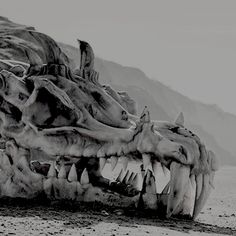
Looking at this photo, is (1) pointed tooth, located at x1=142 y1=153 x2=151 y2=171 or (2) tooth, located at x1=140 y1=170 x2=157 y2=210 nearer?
(1) pointed tooth, located at x1=142 y1=153 x2=151 y2=171

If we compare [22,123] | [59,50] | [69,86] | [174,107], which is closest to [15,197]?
[22,123]

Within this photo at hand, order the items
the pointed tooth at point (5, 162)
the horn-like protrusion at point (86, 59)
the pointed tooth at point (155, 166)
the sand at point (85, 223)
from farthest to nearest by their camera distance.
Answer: the horn-like protrusion at point (86, 59), the pointed tooth at point (5, 162), the pointed tooth at point (155, 166), the sand at point (85, 223)

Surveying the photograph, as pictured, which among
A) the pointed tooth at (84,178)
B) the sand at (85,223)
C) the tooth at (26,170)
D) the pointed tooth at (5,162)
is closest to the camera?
the sand at (85,223)

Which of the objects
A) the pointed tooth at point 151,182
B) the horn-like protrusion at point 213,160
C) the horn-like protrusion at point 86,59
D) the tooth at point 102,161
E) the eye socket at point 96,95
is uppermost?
the horn-like protrusion at point 86,59

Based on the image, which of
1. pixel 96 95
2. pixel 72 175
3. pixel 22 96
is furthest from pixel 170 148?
pixel 22 96

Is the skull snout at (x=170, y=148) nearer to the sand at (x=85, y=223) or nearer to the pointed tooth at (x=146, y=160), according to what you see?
the pointed tooth at (x=146, y=160)

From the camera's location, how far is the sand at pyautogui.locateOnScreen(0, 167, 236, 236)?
4.11m

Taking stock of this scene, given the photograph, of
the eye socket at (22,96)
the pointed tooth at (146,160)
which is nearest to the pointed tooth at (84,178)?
the pointed tooth at (146,160)

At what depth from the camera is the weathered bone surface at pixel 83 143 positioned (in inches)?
194

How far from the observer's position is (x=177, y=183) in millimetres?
4836

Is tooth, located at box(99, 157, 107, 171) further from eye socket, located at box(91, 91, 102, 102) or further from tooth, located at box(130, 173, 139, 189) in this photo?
eye socket, located at box(91, 91, 102, 102)

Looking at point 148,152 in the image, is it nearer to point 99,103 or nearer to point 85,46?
point 99,103

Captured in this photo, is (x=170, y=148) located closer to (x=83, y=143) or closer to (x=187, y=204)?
(x=187, y=204)

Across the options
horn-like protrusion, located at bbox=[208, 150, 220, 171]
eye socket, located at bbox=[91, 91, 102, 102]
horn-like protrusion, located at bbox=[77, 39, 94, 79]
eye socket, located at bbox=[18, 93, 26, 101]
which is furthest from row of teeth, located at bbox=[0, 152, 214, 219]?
horn-like protrusion, located at bbox=[77, 39, 94, 79]
